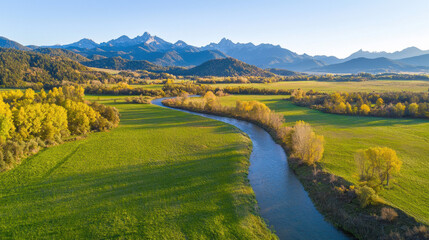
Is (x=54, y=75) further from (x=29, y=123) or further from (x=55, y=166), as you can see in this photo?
(x=55, y=166)

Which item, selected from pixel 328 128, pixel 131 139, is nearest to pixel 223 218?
pixel 131 139

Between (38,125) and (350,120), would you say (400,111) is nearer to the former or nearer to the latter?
(350,120)

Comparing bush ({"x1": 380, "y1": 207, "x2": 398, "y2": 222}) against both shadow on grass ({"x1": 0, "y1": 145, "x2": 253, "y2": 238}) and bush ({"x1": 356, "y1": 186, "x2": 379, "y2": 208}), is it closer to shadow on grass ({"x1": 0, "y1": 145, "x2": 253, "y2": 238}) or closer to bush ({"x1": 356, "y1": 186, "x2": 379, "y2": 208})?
bush ({"x1": 356, "y1": 186, "x2": 379, "y2": 208})

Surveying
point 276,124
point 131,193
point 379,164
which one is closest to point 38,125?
point 131,193

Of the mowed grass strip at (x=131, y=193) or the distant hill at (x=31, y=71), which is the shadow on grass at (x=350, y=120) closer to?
the mowed grass strip at (x=131, y=193)

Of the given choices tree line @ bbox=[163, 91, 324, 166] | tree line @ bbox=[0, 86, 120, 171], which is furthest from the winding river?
tree line @ bbox=[0, 86, 120, 171]

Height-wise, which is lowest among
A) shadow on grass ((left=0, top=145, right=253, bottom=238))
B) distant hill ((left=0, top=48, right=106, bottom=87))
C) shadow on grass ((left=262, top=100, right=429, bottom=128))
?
shadow on grass ((left=0, top=145, right=253, bottom=238))

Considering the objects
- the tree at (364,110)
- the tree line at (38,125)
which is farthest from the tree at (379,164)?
the tree at (364,110)
